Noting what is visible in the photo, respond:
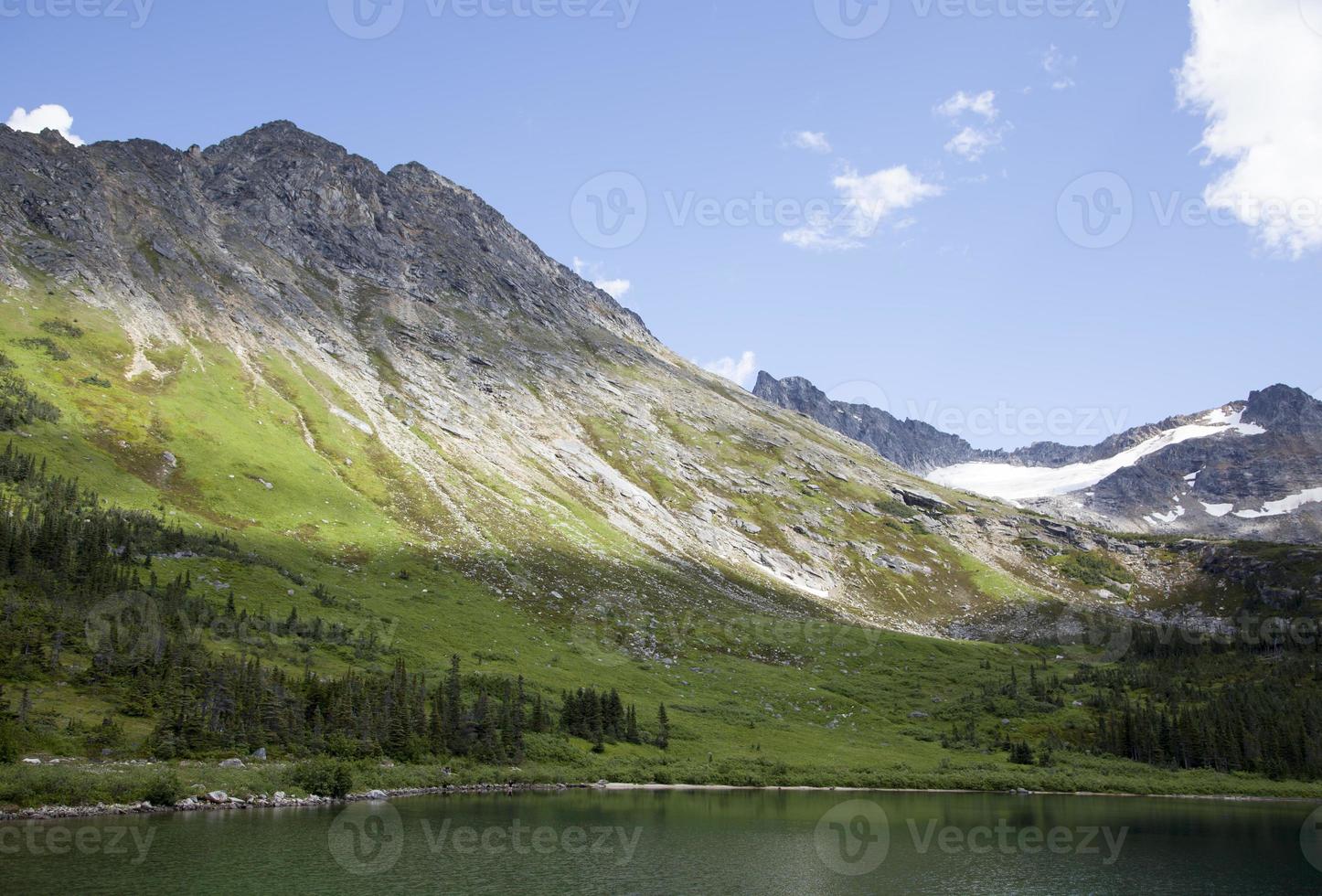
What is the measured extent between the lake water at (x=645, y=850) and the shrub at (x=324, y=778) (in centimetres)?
384

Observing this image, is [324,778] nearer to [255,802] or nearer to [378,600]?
[255,802]

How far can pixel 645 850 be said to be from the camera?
179 feet

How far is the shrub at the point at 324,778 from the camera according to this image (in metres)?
64.8

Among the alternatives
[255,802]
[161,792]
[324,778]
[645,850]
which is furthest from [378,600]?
[645,850]

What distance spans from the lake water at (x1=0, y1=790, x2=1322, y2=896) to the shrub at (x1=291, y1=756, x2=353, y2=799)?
12.6ft

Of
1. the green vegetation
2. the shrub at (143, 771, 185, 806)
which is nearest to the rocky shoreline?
the shrub at (143, 771, 185, 806)

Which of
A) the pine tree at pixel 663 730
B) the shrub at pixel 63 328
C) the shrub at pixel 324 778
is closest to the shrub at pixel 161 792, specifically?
the shrub at pixel 324 778

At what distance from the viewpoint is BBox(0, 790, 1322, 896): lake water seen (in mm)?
42656

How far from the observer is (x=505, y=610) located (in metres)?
126

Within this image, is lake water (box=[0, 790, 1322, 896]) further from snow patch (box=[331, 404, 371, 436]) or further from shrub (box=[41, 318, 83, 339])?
shrub (box=[41, 318, 83, 339])

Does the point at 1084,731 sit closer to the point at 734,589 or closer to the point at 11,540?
the point at 734,589

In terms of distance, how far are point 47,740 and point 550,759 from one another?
4489 cm

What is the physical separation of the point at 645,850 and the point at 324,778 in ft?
92.7

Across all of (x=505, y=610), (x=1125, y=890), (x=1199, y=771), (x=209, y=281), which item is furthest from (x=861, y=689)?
(x=209, y=281)
